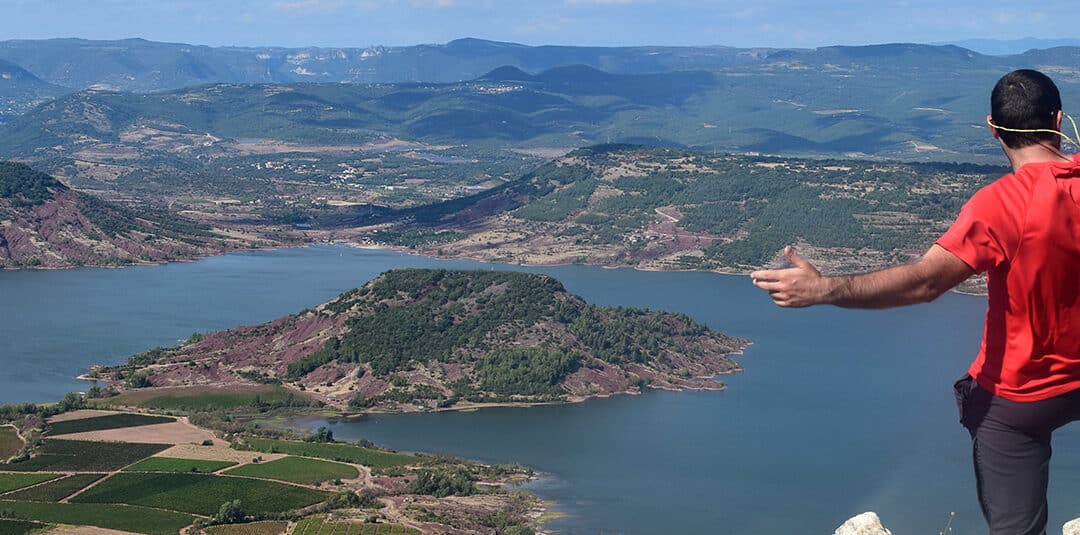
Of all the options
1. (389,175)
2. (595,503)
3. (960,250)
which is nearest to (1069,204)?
(960,250)

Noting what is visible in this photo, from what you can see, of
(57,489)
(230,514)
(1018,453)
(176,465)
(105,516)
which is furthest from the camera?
(176,465)

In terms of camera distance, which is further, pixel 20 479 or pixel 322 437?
pixel 322 437

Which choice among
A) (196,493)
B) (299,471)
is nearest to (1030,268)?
(196,493)

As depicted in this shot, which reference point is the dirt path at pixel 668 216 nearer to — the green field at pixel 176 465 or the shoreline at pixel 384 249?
the shoreline at pixel 384 249

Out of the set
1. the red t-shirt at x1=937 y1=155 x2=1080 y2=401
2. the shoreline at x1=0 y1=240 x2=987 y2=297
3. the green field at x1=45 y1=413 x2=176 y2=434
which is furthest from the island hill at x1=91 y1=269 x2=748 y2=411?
the red t-shirt at x1=937 y1=155 x2=1080 y2=401

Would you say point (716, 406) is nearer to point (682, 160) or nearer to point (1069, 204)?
point (1069, 204)

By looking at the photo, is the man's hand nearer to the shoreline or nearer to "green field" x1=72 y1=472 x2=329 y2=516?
"green field" x1=72 y1=472 x2=329 y2=516

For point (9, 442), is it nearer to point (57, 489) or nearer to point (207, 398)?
point (57, 489)
